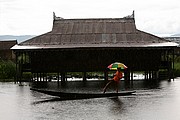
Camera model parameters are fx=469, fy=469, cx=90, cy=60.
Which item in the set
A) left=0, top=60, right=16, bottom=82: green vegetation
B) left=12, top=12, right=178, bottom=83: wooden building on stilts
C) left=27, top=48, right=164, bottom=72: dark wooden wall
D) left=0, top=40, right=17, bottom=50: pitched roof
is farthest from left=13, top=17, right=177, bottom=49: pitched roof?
left=0, top=40, right=17, bottom=50: pitched roof

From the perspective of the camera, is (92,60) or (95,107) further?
(92,60)

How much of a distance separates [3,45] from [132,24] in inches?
1344

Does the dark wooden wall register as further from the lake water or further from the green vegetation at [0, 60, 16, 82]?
the lake water

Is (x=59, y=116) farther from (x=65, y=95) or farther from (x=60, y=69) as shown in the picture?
(x=60, y=69)

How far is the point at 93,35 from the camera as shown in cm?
3844

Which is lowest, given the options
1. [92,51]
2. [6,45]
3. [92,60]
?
[92,60]

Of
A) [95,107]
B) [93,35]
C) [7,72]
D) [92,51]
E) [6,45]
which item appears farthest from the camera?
[6,45]

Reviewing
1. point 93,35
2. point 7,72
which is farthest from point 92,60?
point 7,72

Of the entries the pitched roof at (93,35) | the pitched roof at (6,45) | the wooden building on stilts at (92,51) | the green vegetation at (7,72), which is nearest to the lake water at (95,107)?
the wooden building on stilts at (92,51)

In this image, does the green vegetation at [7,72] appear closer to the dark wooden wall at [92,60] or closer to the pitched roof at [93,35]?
the pitched roof at [93,35]

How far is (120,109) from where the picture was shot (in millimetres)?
20500

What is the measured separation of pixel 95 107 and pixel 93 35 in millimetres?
17700

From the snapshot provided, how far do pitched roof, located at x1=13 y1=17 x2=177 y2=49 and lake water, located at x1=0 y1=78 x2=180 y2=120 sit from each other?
9.71 m

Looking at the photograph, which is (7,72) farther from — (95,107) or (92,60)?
(95,107)
